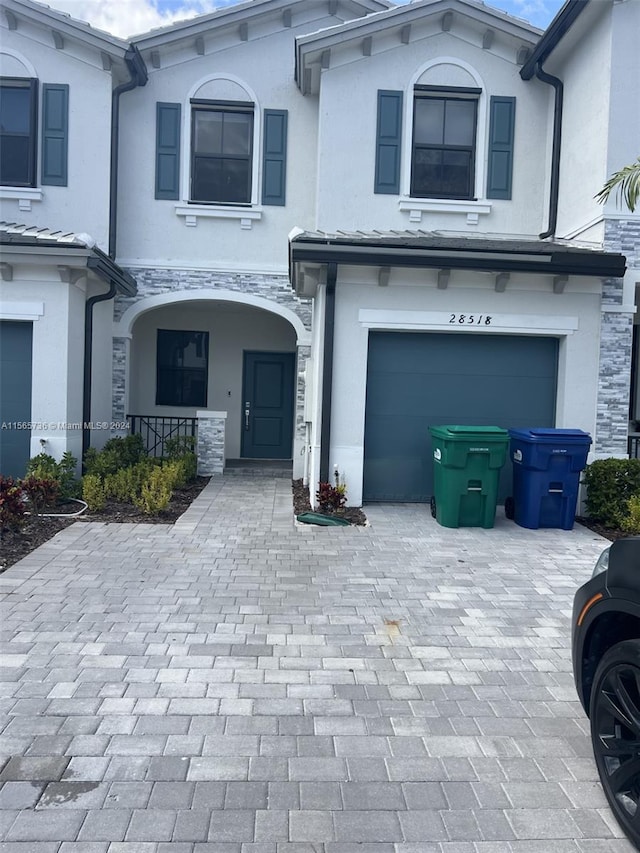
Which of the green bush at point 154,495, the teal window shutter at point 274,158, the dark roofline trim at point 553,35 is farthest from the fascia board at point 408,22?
the green bush at point 154,495

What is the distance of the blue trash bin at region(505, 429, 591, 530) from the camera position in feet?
24.7

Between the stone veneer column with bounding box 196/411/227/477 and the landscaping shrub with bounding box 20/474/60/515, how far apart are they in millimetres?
3738

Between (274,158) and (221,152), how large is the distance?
0.97m

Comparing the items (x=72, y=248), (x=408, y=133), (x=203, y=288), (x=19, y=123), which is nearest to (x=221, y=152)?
(x=203, y=288)

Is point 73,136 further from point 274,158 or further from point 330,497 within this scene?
point 330,497

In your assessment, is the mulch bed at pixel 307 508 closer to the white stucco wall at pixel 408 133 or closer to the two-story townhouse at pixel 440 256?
the two-story townhouse at pixel 440 256

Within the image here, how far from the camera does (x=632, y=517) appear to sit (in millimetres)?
7445

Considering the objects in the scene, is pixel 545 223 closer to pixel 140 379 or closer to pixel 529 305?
pixel 529 305

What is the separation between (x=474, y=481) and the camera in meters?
7.57

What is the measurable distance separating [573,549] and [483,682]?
3570 millimetres

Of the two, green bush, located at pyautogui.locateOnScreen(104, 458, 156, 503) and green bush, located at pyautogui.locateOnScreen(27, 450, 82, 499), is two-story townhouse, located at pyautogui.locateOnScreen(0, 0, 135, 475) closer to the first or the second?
green bush, located at pyautogui.locateOnScreen(27, 450, 82, 499)

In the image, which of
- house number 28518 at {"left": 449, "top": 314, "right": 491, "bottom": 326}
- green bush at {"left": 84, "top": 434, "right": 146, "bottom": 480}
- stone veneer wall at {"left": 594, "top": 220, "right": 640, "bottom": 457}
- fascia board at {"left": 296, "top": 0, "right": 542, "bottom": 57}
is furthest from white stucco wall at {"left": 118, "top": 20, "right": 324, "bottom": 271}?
stone veneer wall at {"left": 594, "top": 220, "right": 640, "bottom": 457}

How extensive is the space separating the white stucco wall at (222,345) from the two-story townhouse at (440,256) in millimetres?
3151

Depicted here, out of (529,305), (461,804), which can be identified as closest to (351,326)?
(529,305)
